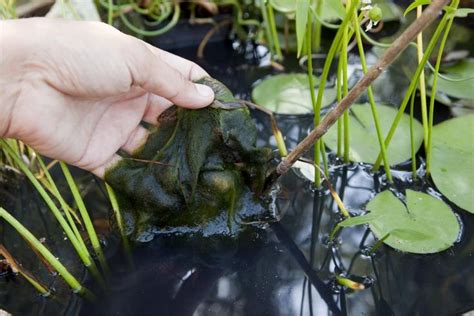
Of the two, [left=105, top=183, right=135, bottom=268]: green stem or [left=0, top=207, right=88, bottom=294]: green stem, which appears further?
[left=105, top=183, right=135, bottom=268]: green stem

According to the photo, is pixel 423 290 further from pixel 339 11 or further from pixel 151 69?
pixel 151 69

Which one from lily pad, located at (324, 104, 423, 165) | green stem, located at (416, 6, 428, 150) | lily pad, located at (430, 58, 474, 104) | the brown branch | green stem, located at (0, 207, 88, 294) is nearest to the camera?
the brown branch

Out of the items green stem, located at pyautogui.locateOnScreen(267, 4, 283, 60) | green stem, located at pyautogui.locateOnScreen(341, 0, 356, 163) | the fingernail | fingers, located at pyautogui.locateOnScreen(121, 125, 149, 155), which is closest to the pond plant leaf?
green stem, located at pyautogui.locateOnScreen(341, 0, 356, 163)

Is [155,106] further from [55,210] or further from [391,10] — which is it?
[391,10]

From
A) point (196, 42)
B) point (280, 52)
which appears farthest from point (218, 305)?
point (196, 42)

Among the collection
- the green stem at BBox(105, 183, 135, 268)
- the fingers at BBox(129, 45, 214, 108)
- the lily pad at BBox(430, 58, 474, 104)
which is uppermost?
the fingers at BBox(129, 45, 214, 108)

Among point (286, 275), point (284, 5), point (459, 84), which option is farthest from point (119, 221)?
point (459, 84)

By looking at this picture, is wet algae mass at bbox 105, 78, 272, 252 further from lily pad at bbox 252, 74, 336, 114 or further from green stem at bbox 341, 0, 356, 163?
lily pad at bbox 252, 74, 336, 114
